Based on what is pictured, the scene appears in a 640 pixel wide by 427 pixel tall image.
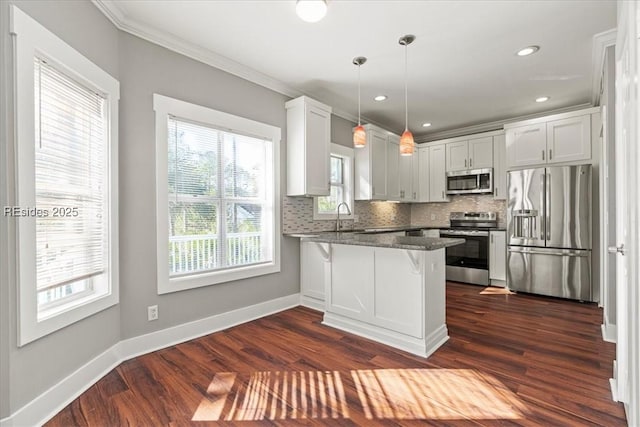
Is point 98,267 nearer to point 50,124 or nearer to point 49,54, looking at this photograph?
point 50,124

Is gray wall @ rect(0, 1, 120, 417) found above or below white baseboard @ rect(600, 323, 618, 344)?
above

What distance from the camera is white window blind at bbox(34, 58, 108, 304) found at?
1785 mm

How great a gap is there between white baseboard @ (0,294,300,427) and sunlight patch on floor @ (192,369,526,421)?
0.80m

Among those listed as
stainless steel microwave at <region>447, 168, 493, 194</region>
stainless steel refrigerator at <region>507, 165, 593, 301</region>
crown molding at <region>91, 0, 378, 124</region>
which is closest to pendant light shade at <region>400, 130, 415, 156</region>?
crown molding at <region>91, 0, 378, 124</region>

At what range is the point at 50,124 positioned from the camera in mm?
1842

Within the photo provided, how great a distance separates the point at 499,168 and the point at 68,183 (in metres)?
5.42

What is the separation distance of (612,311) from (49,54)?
4.54m

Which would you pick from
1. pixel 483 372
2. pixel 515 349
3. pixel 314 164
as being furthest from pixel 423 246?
pixel 314 164

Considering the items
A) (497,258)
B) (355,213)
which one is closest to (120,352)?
(355,213)

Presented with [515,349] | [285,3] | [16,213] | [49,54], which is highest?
[285,3]

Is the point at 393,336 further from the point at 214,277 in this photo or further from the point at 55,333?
the point at 55,333

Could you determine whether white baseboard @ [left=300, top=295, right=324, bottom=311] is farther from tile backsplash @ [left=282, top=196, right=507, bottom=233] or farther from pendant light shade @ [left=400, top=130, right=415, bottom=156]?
pendant light shade @ [left=400, top=130, right=415, bottom=156]

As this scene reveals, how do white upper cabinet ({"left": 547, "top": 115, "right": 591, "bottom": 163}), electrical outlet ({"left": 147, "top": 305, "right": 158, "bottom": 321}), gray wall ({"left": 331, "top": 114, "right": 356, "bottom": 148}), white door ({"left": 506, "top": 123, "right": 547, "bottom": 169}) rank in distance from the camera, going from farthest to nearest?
gray wall ({"left": 331, "top": 114, "right": 356, "bottom": 148}) → white door ({"left": 506, "top": 123, "right": 547, "bottom": 169}) → white upper cabinet ({"left": 547, "top": 115, "right": 591, "bottom": 163}) → electrical outlet ({"left": 147, "top": 305, "right": 158, "bottom": 321})

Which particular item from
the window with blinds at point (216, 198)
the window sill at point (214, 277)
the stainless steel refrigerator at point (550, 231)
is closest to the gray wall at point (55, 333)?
the window sill at point (214, 277)
